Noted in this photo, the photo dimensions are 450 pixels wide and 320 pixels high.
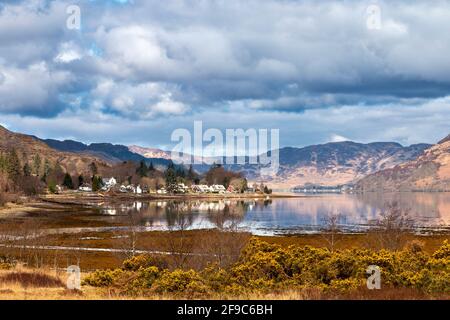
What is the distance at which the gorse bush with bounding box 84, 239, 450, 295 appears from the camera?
2427 cm

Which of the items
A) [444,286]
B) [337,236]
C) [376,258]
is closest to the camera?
[444,286]

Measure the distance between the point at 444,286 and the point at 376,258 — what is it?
16.2 ft

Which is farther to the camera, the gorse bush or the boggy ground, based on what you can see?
the gorse bush

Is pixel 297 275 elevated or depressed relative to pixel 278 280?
elevated

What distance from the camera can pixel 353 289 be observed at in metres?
22.9

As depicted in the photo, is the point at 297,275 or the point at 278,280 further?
the point at 278,280

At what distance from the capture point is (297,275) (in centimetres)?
2747

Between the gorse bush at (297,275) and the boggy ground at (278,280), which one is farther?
the gorse bush at (297,275)

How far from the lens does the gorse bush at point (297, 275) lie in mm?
24266

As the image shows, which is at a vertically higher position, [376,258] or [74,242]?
[376,258]

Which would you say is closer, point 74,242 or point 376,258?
point 376,258
